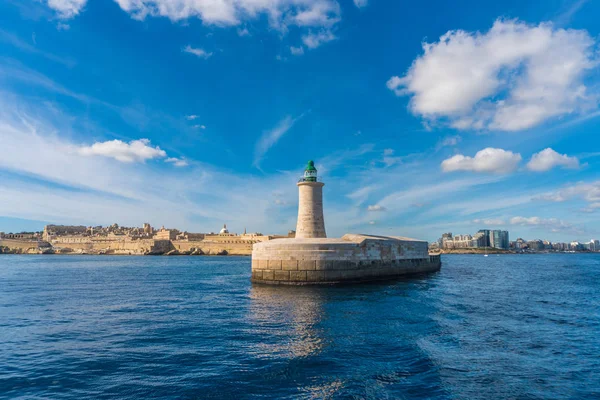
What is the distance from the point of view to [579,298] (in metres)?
21.6

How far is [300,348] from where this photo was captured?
1081 centimetres

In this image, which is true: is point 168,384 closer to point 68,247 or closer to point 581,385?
point 581,385

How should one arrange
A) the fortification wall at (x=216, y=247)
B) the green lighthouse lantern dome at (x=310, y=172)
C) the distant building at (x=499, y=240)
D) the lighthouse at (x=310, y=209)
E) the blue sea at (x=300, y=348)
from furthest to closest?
the distant building at (x=499, y=240)
the fortification wall at (x=216, y=247)
the green lighthouse lantern dome at (x=310, y=172)
the lighthouse at (x=310, y=209)
the blue sea at (x=300, y=348)

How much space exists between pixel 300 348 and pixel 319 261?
1348 cm

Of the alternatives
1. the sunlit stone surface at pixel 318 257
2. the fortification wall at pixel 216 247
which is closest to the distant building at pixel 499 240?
the fortification wall at pixel 216 247

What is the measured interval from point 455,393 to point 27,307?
18.5 m

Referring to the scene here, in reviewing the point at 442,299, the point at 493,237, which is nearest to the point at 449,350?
the point at 442,299

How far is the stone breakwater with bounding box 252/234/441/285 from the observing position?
24.2m

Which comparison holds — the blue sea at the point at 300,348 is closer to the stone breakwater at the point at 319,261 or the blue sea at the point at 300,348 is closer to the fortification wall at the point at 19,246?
the stone breakwater at the point at 319,261

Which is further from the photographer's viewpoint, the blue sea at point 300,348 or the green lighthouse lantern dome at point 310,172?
the green lighthouse lantern dome at point 310,172

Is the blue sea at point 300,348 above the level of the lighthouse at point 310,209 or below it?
below

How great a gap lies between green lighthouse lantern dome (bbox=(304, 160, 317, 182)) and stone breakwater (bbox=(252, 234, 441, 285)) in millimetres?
6627

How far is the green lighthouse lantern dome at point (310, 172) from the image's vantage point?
Result: 32.0 metres

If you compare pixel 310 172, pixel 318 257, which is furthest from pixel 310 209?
pixel 318 257
